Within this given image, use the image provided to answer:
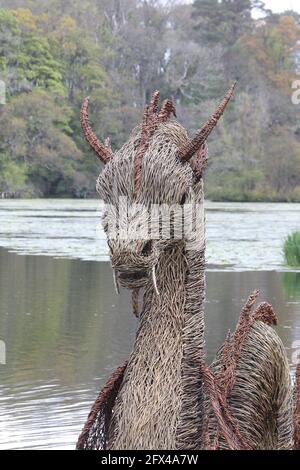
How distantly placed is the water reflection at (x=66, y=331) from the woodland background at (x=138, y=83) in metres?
36.6

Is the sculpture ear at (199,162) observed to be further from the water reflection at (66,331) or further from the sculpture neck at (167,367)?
the water reflection at (66,331)

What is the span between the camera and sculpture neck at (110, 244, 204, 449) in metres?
3.34

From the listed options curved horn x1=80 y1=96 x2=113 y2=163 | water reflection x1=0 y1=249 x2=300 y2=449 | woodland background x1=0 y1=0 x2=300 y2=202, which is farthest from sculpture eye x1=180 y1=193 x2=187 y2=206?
woodland background x1=0 y1=0 x2=300 y2=202

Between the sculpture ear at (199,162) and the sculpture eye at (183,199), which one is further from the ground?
the sculpture ear at (199,162)

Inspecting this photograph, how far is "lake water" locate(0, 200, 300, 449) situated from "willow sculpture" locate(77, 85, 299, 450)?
29 cm

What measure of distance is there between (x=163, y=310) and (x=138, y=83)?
64.6 metres

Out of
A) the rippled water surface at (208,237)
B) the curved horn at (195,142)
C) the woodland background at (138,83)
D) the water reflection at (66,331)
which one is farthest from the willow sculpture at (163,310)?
the woodland background at (138,83)

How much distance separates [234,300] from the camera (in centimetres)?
1362

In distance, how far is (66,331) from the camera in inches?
429

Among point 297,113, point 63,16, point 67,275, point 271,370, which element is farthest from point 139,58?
point 271,370

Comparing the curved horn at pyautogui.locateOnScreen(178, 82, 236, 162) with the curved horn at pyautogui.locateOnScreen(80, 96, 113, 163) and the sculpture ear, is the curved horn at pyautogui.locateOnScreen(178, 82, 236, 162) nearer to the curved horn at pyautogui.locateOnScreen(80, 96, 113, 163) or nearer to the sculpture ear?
the sculpture ear

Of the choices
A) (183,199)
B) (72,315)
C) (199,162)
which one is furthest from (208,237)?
(183,199)

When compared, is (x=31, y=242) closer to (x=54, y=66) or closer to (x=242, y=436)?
(x=242, y=436)

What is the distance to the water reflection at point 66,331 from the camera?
22.7 feet
